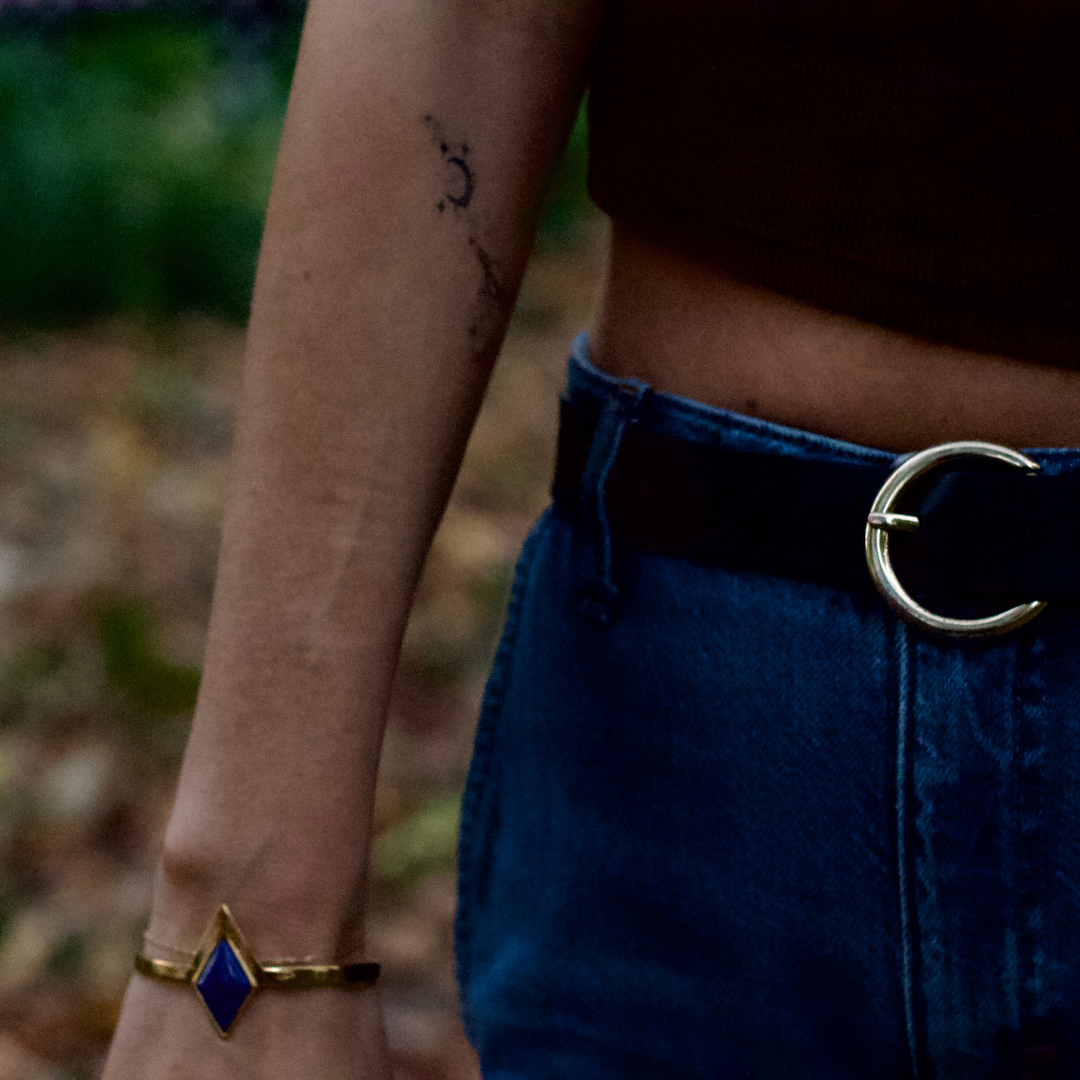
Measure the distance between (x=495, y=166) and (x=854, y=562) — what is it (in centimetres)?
31

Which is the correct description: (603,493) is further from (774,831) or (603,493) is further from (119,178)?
(119,178)

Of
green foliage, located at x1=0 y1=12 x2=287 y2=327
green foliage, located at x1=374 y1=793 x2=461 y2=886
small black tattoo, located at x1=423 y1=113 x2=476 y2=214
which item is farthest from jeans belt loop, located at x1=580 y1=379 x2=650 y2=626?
green foliage, located at x1=0 y1=12 x2=287 y2=327

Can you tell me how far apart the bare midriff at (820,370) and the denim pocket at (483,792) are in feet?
0.52

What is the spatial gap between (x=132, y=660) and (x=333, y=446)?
2.47m

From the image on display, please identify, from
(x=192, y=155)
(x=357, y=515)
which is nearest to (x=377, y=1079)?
(x=357, y=515)

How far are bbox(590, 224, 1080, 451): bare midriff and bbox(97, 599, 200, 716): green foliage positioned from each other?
7.64 feet

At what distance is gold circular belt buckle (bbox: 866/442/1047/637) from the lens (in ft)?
2.47

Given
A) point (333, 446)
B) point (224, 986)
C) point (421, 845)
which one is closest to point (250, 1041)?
point (224, 986)

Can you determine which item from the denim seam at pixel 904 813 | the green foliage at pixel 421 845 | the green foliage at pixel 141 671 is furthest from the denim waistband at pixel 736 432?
the green foliage at pixel 141 671

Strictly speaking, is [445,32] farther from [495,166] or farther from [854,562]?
[854,562]

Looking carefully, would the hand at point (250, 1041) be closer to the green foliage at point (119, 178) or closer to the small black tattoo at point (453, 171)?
the small black tattoo at point (453, 171)

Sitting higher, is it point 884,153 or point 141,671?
point 884,153

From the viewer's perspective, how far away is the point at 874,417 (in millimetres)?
810

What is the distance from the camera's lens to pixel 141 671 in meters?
3.14
